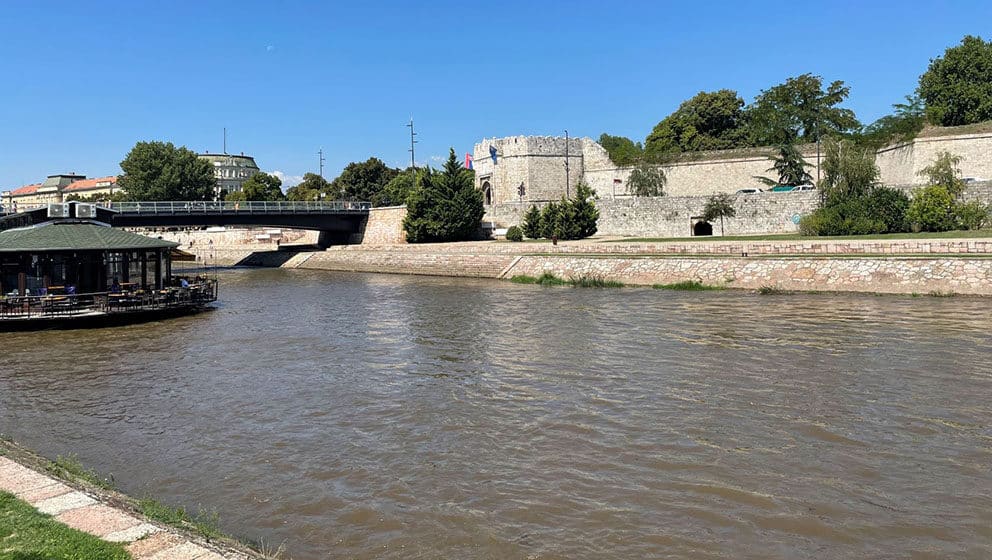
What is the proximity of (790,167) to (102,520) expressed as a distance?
176 feet

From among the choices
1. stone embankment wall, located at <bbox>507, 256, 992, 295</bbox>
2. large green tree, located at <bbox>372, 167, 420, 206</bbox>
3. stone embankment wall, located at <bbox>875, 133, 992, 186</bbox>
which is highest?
large green tree, located at <bbox>372, 167, 420, 206</bbox>

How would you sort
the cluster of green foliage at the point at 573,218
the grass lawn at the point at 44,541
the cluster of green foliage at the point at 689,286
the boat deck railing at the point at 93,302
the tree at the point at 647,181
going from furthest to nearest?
the tree at the point at 647,181 → the cluster of green foliage at the point at 573,218 → the cluster of green foliage at the point at 689,286 → the boat deck railing at the point at 93,302 → the grass lawn at the point at 44,541

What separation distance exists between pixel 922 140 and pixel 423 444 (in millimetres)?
46117

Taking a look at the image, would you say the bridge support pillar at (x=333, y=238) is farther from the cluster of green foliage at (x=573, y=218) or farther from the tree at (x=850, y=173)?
the tree at (x=850, y=173)

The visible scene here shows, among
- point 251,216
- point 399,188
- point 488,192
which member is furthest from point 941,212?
point 399,188

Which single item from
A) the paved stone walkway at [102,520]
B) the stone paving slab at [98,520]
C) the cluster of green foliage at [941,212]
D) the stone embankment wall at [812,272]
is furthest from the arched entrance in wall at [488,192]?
the stone paving slab at [98,520]

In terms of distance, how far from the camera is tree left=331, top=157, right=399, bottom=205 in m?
92.1

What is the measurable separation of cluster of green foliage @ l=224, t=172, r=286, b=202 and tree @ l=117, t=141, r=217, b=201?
21.1 feet

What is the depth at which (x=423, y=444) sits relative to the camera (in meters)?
9.76

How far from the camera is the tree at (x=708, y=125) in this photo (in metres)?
69.6

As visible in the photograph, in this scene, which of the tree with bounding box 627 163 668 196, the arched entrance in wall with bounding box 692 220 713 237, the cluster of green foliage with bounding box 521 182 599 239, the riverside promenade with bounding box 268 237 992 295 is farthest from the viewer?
the tree with bounding box 627 163 668 196

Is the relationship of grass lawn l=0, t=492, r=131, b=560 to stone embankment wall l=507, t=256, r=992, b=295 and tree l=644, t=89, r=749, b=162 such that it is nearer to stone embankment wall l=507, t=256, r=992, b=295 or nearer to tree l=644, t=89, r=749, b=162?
stone embankment wall l=507, t=256, r=992, b=295

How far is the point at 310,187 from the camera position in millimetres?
101938

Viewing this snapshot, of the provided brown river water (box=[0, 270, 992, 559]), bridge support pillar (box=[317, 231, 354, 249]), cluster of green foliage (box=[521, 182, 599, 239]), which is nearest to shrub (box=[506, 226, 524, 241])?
cluster of green foliage (box=[521, 182, 599, 239])
